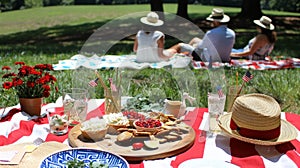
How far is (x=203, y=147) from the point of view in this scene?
8.21 ft

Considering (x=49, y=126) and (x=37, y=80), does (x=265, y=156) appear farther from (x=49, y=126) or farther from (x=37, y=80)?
(x=37, y=80)

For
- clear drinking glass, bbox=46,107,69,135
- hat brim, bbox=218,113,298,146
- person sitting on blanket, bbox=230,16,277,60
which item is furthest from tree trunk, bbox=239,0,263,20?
clear drinking glass, bbox=46,107,69,135

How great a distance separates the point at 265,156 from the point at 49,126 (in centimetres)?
144

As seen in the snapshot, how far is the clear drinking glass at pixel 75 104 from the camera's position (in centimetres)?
282

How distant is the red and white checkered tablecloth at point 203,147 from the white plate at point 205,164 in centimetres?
4

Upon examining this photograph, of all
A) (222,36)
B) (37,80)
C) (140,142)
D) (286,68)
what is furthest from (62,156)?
(286,68)

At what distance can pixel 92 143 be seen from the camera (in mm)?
2412

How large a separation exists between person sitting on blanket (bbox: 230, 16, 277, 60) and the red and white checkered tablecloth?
3257mm

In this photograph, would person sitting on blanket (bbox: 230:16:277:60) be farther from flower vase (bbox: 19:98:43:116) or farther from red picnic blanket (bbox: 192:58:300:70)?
flower vase (bbox: 19:98:43:116)

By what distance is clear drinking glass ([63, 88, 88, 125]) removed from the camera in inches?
111

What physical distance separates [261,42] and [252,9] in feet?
28.4

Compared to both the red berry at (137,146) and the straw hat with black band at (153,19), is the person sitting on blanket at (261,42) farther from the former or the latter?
the red berry at (137,146)

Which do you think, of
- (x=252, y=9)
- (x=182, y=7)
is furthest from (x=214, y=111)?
(x=252, y=9)

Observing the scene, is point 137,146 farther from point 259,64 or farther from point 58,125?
point 259,64
